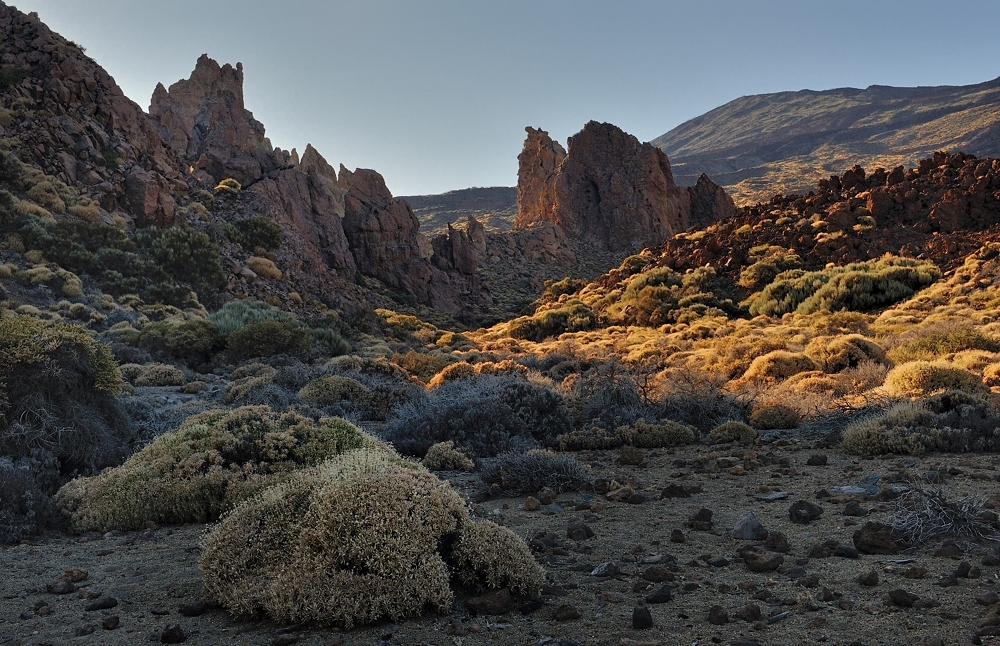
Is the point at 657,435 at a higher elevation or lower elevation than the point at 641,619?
lower

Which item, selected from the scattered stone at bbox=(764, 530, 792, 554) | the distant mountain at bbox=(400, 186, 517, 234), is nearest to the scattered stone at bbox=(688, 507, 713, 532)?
the scattered stone at bbox=(764, 530, 792, 554)

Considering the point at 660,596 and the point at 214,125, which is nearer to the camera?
the point at 660,596

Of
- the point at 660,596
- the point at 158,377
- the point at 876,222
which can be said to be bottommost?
the point at 660,596

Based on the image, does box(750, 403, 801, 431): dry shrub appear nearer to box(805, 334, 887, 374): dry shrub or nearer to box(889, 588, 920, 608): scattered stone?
box(805, 334, 887, 374): dry shrub

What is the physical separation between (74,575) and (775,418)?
338 inches

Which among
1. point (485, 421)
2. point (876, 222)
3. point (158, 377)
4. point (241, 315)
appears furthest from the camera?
point (876, 222)

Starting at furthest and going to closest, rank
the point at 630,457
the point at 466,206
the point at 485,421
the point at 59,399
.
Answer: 1. the point at 466,206
2. the point at 485,421
3. the point at 59,399
4. the point at 630,457

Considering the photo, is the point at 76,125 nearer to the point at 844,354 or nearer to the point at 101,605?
the point at 844,354

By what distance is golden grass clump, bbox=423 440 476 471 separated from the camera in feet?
29.5

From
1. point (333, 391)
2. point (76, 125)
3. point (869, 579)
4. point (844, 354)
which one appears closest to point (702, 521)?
point (869, 579)

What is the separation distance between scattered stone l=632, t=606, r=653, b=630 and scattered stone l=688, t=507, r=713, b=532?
2.00 meters

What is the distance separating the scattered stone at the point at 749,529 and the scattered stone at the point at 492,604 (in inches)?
84.1

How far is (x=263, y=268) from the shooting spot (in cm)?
3559

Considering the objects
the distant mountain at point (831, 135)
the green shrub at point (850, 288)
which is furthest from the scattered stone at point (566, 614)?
the distant mountain at point (831, 135)
